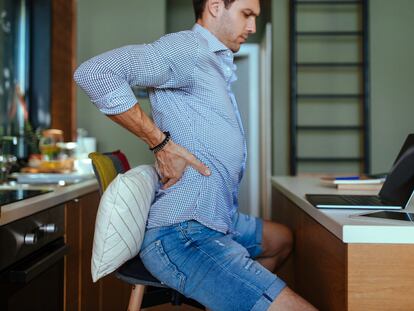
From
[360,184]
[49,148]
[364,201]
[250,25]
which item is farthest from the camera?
[49,148]

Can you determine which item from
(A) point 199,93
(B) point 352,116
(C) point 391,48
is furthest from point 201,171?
(C) point 391,48

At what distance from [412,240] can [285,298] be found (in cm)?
31

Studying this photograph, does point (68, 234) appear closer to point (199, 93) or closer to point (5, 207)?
point (5, 207)

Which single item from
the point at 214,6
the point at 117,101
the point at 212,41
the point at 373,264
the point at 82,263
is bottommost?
the point at 82,263

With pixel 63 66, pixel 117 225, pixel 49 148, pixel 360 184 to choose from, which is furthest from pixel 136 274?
pixel 63 66

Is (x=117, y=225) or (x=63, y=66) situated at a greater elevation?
(x=63, y=66)

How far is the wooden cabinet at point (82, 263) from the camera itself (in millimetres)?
1764

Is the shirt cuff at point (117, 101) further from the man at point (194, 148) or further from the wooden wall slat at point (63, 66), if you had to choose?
the wooden wall slat at point (63, 66)

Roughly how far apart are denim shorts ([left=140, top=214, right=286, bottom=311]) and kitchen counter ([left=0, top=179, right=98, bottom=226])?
359mm

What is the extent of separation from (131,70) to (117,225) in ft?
1.27

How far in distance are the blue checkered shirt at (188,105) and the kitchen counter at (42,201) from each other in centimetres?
37

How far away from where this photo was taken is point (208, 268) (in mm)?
1148

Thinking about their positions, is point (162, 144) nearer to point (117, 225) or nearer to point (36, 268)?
point (117, 225)

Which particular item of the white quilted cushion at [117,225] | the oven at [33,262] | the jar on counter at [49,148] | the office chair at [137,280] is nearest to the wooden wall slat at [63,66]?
the jar on counter at [49,148]
